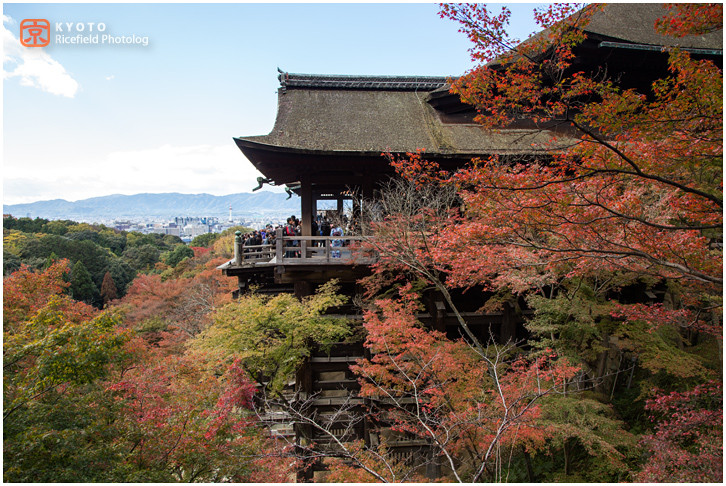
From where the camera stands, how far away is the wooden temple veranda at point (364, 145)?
961 cm

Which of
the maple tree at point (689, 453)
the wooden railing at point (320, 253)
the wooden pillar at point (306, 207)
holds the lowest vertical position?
the maple tree at point (689, 453)

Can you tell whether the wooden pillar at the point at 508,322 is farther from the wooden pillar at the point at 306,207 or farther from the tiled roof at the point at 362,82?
the tiled roof at the point at 362,82

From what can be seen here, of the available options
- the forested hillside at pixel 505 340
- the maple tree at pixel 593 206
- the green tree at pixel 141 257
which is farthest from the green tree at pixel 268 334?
→ the green tree at pixel 141 257

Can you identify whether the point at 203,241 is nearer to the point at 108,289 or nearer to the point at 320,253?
the point at 108,289

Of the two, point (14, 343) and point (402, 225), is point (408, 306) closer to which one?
point (402, 225)

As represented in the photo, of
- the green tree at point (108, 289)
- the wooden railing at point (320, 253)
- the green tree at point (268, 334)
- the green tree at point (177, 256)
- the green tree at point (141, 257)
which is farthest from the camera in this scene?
the green tree at point (141, 257)

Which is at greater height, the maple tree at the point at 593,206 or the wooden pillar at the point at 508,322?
the maple tree at the point at 593,206

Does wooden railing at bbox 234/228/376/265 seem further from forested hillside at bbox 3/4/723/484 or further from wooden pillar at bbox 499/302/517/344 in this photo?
wooden pillar at bbox 499/302/517/344

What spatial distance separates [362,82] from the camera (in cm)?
1295

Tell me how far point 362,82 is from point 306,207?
19.5 feet

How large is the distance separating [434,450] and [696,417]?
462 centimetres

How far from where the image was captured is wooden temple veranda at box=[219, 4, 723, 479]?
961cm

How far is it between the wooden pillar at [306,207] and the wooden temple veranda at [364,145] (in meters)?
0.03

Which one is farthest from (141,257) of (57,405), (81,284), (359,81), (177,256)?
(57,405)
